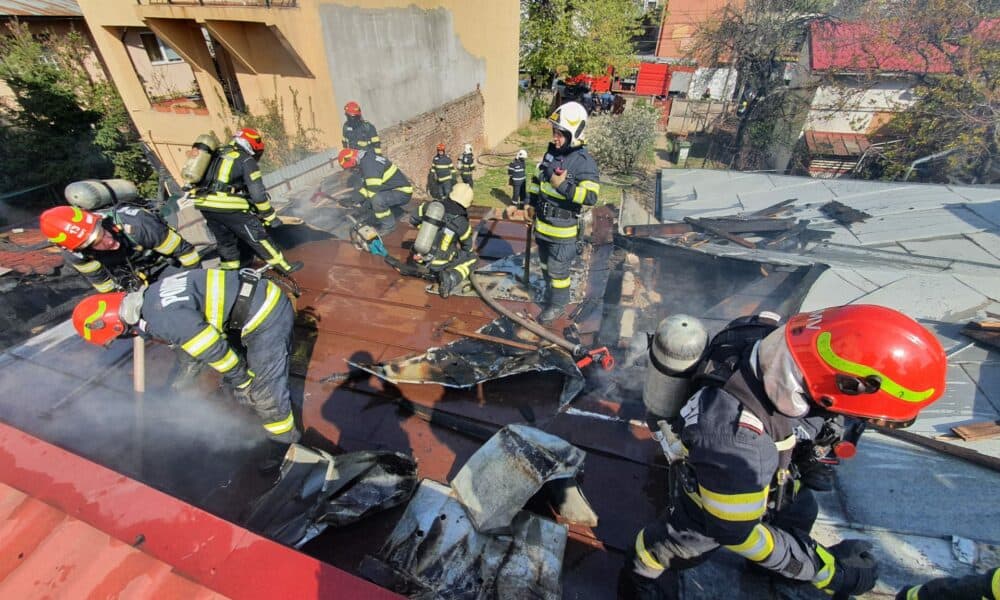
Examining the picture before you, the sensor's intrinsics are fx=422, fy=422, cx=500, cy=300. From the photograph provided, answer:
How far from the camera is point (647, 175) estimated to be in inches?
658

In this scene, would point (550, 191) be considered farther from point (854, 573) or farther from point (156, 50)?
point (156, 50)

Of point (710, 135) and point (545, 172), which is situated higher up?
point (545, 172)

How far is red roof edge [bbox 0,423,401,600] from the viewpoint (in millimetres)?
1462

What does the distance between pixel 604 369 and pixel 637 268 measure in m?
2.94

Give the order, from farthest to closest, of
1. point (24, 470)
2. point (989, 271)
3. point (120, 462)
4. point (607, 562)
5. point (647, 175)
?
point (647, 175) → point (989, 271) → point (120, 462) → point (607, 562) → point (24, 470)

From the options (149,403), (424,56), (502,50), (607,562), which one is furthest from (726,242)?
(502,50)

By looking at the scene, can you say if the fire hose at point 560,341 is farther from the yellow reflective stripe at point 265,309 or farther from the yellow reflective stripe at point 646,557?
the yellow reflective stripe at point 265,309

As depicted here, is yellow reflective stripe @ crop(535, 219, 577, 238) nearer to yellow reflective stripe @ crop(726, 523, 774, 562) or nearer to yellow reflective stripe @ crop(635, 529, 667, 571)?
yellow reflective stripe @ crop(635, 529, 667, 571)

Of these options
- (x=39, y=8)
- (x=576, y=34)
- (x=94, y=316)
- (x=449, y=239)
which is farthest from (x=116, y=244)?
(x=576, y=34)

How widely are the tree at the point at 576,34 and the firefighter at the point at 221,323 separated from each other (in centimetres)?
2430

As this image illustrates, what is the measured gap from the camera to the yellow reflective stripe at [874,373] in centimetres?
158

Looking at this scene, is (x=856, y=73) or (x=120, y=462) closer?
(x=120, y=462)

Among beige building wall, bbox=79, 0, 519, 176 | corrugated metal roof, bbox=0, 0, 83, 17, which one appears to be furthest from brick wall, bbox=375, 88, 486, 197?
corrugated metal roof, bbox=0, 0, 83, 17

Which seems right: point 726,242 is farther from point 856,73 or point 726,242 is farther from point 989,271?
point 856,73
